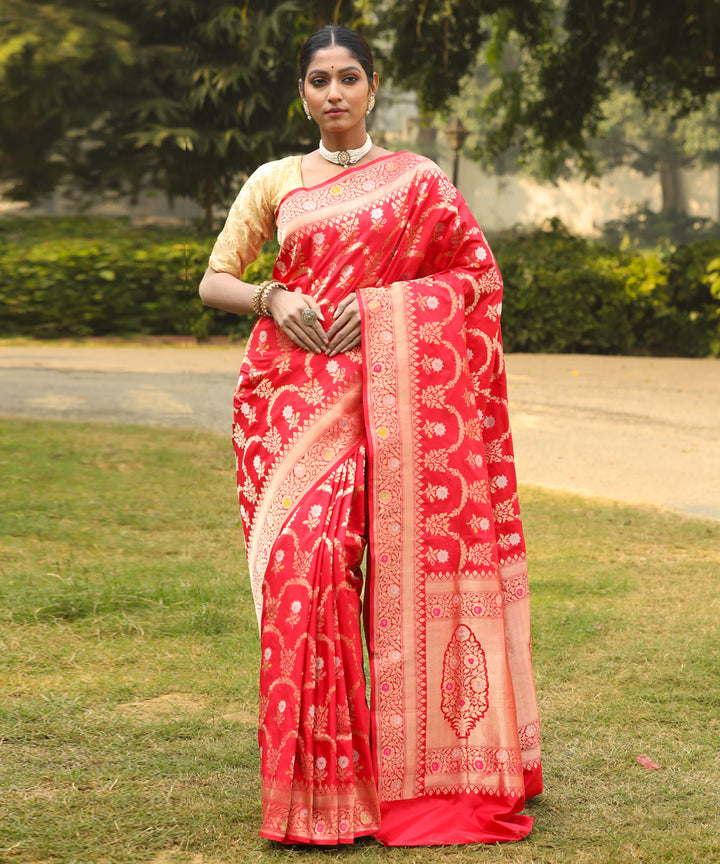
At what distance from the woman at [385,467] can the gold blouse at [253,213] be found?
0.01 metres

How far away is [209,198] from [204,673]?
21.9 ft

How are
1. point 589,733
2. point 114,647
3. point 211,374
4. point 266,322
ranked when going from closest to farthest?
point 266,322
point 589,733
point 114,647
point 211,374

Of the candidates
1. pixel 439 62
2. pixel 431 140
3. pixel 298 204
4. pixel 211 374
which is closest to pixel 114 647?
pixel 298 204

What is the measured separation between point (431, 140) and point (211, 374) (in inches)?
669

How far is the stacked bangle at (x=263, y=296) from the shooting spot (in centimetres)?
281

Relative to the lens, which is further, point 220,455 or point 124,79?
point 220,455

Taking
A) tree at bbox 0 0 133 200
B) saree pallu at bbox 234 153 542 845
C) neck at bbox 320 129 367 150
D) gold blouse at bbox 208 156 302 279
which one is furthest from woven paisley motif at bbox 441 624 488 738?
tree at bbox 0 0 133 200

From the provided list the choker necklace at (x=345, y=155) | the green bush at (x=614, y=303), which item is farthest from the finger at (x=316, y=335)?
the green bush at (x=614, y=303)

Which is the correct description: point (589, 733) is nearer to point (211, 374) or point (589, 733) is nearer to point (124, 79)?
point (124, 79)

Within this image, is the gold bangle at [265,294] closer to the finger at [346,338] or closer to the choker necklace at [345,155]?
the finger at [346,338]

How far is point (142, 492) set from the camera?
258 inches

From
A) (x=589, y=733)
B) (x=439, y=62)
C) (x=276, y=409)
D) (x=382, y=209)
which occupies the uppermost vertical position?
(x=439, y=62)

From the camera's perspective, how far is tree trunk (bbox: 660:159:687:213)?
2925cm

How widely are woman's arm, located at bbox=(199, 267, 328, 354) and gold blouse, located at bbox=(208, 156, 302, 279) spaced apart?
74 mm
